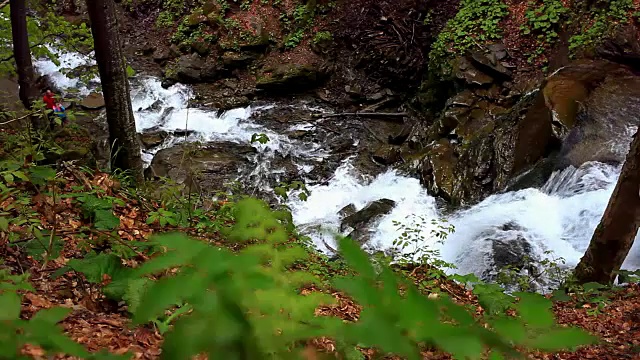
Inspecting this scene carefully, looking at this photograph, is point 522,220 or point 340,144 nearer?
point 522,220

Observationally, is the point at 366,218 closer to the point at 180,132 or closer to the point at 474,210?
the point at 474,210

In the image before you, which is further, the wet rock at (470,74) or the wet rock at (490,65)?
the wet rock at (470,74)

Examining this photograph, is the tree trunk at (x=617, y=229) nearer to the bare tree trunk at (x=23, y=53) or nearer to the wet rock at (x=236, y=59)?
the bare tree trunk at (x=23, y=53)

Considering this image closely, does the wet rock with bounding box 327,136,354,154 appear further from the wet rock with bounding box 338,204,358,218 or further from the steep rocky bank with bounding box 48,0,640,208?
the wet rock with bounding box 338,204,358,218

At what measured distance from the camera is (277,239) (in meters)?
2.01

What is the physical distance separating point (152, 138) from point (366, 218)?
6311mm

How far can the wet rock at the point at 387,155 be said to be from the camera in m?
11.0

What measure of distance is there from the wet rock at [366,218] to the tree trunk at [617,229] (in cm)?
368

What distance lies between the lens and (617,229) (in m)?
4.76

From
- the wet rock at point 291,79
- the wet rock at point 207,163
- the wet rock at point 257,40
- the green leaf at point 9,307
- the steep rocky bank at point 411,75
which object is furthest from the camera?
the wet rock at point 257,40

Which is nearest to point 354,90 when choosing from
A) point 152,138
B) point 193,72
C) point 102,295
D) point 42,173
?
point 193,72

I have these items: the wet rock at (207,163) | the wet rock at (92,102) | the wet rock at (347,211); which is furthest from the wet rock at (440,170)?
the wet rock at (92,102)

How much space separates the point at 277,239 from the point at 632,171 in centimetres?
413

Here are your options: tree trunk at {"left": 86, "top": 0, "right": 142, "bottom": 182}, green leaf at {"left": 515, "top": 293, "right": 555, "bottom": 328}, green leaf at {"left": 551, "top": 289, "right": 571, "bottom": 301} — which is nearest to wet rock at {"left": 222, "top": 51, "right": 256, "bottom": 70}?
tree trunk at {"left": 86, "top": 0, "right": 142, "bottom": 182}
